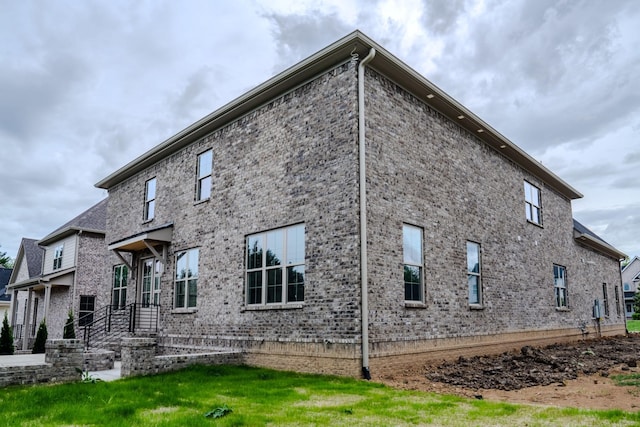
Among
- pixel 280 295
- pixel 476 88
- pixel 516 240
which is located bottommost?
pixel 280 295

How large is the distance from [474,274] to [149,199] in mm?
11587

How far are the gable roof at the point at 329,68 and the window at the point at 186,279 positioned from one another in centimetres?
377

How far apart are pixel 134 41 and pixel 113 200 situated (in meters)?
7.10

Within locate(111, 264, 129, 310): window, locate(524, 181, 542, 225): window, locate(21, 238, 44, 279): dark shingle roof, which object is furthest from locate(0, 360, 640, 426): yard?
locate(21, 238, 44, 279): dark shingle roof

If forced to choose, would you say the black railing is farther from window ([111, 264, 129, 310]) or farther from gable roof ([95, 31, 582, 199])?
gable roof ([95, 31, 582, 199])

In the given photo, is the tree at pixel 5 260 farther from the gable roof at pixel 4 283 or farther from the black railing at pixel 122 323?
the black railing at pixel 122 323

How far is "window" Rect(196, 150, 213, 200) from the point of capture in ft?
50.2

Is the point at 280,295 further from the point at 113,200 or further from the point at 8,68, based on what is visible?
the point at 8,68

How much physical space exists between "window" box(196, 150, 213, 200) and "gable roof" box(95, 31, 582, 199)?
70 centimetres

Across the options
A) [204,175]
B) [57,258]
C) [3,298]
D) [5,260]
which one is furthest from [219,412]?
[5,260]

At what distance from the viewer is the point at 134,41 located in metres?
16.8

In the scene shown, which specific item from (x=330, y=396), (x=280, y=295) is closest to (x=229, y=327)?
(x=280, y=295)

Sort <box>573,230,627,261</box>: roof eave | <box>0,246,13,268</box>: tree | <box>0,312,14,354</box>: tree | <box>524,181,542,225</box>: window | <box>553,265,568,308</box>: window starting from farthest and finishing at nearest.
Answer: <box>0,246,13,268</box>: tree → <box>573,230,627,261</box>: roof eave → <box>0,312,14,354</box>: tree → <box>553,265,568,308</box>: window → <box>524,181,542,225</box>: window

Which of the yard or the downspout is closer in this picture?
the yard
